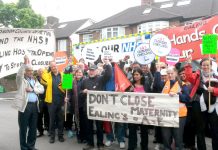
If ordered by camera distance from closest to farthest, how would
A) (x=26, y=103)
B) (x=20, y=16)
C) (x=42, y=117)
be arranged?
(x=26, y=103)
(x=42, y=117)
(x=20, y=16)

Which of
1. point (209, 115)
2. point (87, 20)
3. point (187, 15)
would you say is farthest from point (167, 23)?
point (209, 115)

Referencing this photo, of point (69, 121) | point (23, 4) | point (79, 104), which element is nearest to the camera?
point (79, 104)

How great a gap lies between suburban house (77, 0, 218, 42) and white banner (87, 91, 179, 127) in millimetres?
21725

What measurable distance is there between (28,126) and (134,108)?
2.35 meters

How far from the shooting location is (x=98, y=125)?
6.73m

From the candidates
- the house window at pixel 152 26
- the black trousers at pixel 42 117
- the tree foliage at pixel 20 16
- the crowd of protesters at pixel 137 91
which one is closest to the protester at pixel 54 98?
the crowd of protesters at pixel 137 91

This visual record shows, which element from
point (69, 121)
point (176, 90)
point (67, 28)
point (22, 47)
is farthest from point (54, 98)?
point (67, 28)

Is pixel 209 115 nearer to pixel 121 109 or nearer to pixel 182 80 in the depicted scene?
pixel 182 80

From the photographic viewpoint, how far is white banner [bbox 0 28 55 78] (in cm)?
644

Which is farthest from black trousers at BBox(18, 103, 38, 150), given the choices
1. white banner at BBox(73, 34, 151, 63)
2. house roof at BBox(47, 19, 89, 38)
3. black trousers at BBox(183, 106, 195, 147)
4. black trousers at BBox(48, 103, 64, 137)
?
house roof at BBox(47, 19, 89, 38)

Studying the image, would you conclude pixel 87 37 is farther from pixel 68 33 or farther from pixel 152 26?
pixel 152 26

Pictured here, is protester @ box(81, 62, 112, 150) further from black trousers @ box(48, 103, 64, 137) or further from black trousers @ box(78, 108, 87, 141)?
black trousers @ box(48, 103, 64, 137)

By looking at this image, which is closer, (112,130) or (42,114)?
(112,130)

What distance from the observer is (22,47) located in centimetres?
673
